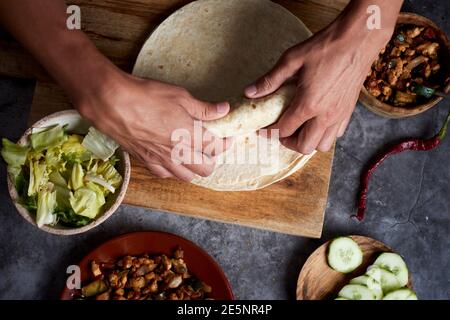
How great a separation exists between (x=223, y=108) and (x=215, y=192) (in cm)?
50

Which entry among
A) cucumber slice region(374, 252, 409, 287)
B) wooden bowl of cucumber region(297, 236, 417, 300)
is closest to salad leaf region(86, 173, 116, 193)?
wooden bowl of cucumber region(297, 236, 417, 300)

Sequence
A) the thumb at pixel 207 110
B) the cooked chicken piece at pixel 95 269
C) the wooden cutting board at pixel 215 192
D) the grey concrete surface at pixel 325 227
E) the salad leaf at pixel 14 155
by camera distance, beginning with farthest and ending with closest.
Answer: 1. the grey concrete surface at pixel 325 227
2. the cooked chicken piece at pixel 95 269
3. the wooden cutting board at pixel 215 192
4. the salad leaf at pixel 14 155
5. the thumb at pixel 207 110

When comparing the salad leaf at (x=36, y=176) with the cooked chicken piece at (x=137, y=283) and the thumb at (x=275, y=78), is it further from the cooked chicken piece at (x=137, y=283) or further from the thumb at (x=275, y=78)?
the thumb at (x=275, y=78)

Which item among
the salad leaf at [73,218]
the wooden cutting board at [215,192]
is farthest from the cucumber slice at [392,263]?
the salad leaf at [73,218]

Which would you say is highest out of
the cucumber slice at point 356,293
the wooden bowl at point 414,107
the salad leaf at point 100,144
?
the wooden bowl at point 414,107

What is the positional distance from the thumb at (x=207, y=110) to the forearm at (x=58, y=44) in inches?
12.8

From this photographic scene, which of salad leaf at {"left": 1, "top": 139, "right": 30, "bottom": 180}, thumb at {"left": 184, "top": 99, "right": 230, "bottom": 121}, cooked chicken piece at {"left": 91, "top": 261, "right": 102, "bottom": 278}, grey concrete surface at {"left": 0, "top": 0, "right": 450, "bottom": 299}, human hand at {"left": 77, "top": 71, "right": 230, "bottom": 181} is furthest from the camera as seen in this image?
grey concrete surface at {"left": 0, "top": 0, "right": 450, "bottom": 299}

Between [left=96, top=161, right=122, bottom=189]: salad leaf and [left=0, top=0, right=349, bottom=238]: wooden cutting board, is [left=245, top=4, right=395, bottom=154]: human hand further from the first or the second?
[left=96, top=161, right=122, bottom=189]: salad leaf

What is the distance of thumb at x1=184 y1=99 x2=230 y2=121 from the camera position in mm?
1885

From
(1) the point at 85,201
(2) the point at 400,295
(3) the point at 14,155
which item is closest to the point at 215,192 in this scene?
(1) the point at 85,201

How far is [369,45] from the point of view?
1.88m

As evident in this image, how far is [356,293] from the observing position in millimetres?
2455

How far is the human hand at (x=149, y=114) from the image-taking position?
1.76m

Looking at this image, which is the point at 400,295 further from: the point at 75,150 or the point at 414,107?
the point at 75,150
